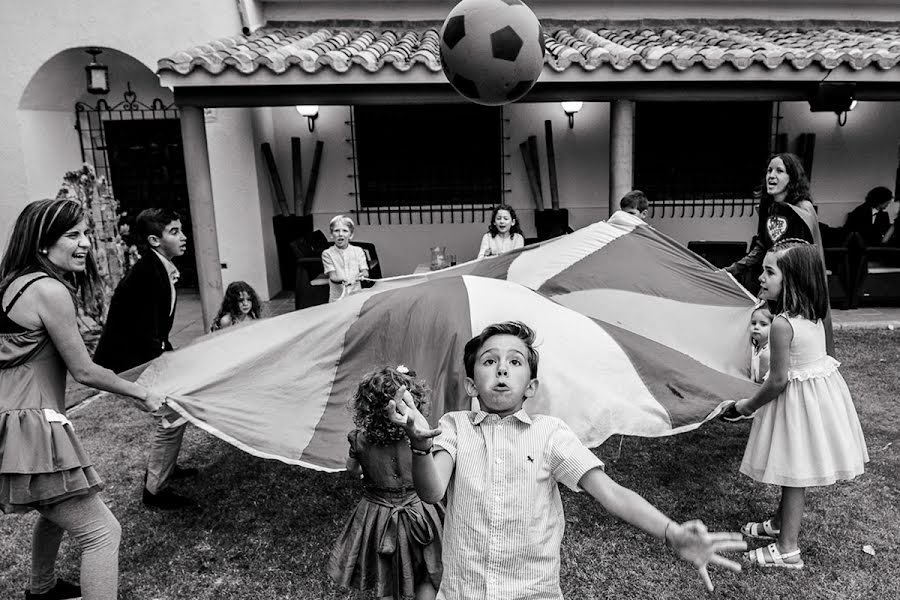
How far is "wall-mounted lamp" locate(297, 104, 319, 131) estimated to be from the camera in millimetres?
8930

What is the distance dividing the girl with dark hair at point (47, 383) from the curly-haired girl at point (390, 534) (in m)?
0.89

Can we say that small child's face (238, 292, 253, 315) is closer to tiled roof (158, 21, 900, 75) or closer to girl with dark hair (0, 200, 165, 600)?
girl with dark hair (0, 200, 165, 600)

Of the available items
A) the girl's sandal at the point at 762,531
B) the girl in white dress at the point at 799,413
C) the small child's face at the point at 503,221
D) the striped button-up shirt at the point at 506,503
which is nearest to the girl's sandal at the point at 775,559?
the girl in white dress at the point at 799,413

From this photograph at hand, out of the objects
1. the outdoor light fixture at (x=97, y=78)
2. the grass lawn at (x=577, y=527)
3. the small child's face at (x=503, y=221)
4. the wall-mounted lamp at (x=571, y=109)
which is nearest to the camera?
the grass lawn at (x=577, y=527)

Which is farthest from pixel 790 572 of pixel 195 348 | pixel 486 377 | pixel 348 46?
pixel 348 46

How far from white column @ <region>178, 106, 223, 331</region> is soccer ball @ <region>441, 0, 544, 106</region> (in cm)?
328

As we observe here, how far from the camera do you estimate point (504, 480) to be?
1.72 meters

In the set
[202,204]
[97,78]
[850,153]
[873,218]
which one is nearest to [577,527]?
[202,204]

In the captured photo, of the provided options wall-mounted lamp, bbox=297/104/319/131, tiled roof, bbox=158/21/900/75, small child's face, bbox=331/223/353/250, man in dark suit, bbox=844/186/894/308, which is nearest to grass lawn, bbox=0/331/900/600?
small child's face, bbox=331/223/353/250

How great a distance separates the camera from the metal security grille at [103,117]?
29.1 feet

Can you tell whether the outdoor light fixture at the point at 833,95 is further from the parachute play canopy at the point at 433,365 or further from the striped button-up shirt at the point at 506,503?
the striped button-up shirt at the point at 506,503

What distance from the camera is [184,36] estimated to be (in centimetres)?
810

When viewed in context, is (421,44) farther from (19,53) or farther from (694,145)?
(19,53)

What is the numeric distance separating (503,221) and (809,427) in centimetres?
364
